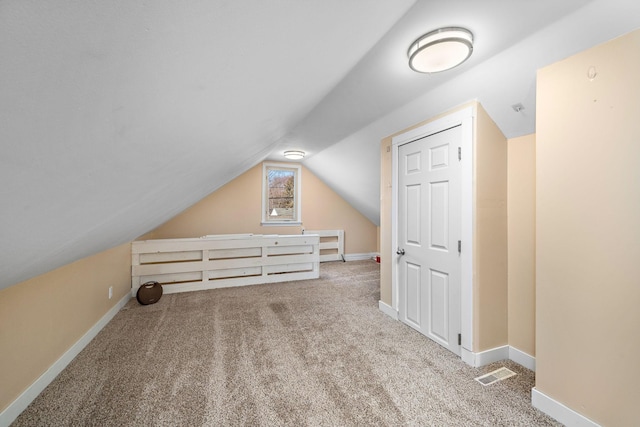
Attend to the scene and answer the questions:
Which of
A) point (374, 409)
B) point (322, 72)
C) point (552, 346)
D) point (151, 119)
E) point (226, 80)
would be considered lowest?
point (374, 409)

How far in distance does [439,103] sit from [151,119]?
7.34ft

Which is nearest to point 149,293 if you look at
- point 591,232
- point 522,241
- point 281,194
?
point 281,194

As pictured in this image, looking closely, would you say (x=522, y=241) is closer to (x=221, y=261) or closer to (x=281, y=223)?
(x=221, y=261)

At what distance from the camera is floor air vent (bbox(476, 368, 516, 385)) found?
1904mm

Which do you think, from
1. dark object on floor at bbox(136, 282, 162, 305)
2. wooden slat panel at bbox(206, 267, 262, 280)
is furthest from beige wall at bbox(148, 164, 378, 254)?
Result: dark object on floor at bbox(136, 282, 162, 305)

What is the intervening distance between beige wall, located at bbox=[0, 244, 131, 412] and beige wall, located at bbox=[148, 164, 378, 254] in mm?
2233

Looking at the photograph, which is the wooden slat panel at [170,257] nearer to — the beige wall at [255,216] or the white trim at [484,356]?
the beige wall at [255,216]

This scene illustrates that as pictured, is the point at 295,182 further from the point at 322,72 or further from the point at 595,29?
the point at 595,29

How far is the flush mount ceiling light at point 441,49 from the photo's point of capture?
1.48 m

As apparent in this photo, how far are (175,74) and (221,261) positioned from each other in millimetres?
3839

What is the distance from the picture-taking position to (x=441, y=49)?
1541 mm

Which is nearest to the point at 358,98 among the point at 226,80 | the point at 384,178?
the point at 384,178

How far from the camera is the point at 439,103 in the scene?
230 centimetres

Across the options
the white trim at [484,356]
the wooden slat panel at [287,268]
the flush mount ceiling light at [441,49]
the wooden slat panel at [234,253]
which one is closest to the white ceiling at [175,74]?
the flush mount ceiling light at [441,49]
